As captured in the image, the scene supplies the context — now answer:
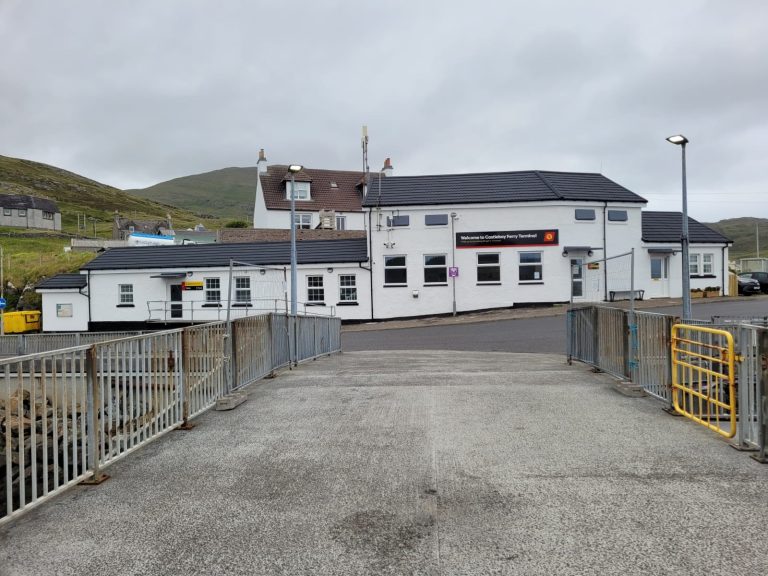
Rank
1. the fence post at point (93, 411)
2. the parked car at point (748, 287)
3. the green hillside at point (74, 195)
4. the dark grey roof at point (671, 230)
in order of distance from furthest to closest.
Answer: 1. the green hillside at point (74, 195)
2. the parked car at point (748, 287)
3. the dark grey roof at point (671, 230)
4. the fence post at point (93, 411)

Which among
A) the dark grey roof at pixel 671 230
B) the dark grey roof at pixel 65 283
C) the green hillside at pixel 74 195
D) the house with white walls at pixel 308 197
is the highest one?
the green hillside at pixel 74 195

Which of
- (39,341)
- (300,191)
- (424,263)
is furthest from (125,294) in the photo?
(300,191)

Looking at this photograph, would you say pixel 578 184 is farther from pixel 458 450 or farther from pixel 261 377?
pixel 458 450

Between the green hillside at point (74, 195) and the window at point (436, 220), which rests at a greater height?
the green hillside at point (74, 195)

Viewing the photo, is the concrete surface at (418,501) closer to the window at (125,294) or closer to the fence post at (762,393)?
the fence post at (762,393)

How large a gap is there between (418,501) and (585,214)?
31564mm

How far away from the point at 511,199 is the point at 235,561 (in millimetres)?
31092

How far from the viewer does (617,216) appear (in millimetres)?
34000

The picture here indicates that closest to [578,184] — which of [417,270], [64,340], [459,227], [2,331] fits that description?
[459,227]

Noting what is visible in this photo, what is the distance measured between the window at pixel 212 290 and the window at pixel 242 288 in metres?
1.29

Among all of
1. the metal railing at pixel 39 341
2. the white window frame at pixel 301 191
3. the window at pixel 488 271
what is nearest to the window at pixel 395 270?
the window at pixel 488 271

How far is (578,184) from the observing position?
35281mm

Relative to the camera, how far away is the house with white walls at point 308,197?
2048 inches

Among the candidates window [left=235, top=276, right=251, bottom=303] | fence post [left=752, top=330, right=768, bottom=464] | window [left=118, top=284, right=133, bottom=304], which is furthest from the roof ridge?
fence post [left=752, top=330, right=768, bottom=464]
